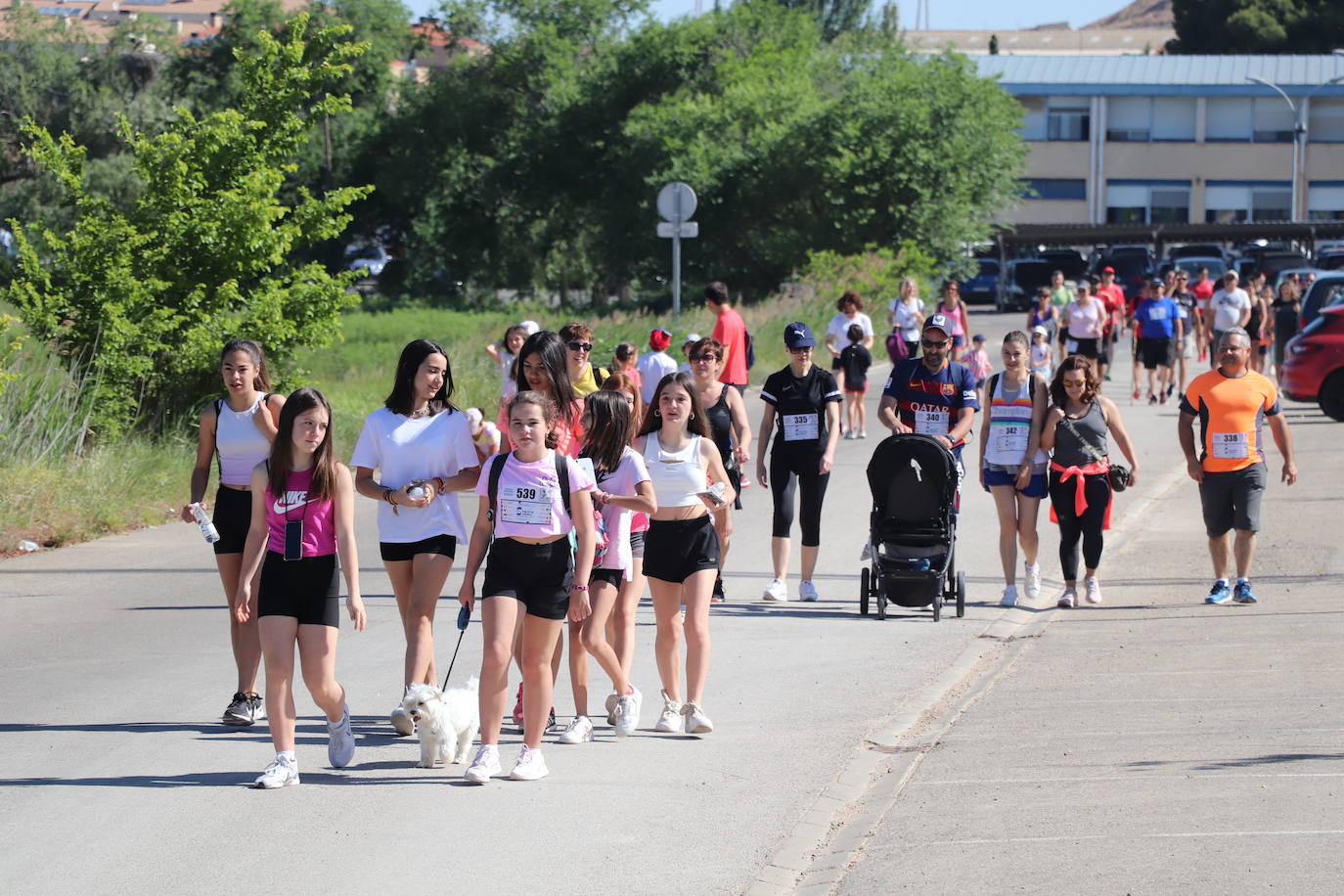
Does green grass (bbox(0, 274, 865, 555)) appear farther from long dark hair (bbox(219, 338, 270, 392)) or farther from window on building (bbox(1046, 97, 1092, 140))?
window on building (bbox(1046, 97, 1092, 140))

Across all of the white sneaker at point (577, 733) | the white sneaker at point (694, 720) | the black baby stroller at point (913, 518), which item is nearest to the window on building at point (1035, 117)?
the black baby stroller at point (913, 518)

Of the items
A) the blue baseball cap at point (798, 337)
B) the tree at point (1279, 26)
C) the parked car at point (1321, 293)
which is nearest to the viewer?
the blue baseball cap at point (798, 337)

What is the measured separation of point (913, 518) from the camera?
34.4 ft

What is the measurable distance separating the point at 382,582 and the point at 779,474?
9.76 ft

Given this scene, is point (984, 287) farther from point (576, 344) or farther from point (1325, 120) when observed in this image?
point (576, 344)

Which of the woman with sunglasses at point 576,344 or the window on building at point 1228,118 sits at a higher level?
the window on building at point 1228,118

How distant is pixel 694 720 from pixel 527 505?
1538 millimetres

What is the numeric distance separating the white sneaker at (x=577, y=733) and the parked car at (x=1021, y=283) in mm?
48756

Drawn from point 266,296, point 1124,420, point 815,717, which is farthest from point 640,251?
point 815,717

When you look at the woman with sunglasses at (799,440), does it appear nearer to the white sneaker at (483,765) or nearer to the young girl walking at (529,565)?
the young girl walking at (529,565)

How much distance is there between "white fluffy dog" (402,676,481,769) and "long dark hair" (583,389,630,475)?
43.4 inches

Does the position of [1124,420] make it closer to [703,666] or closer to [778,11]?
[703,666]

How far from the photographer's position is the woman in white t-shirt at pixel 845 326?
1869 cm

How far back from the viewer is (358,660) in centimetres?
934
